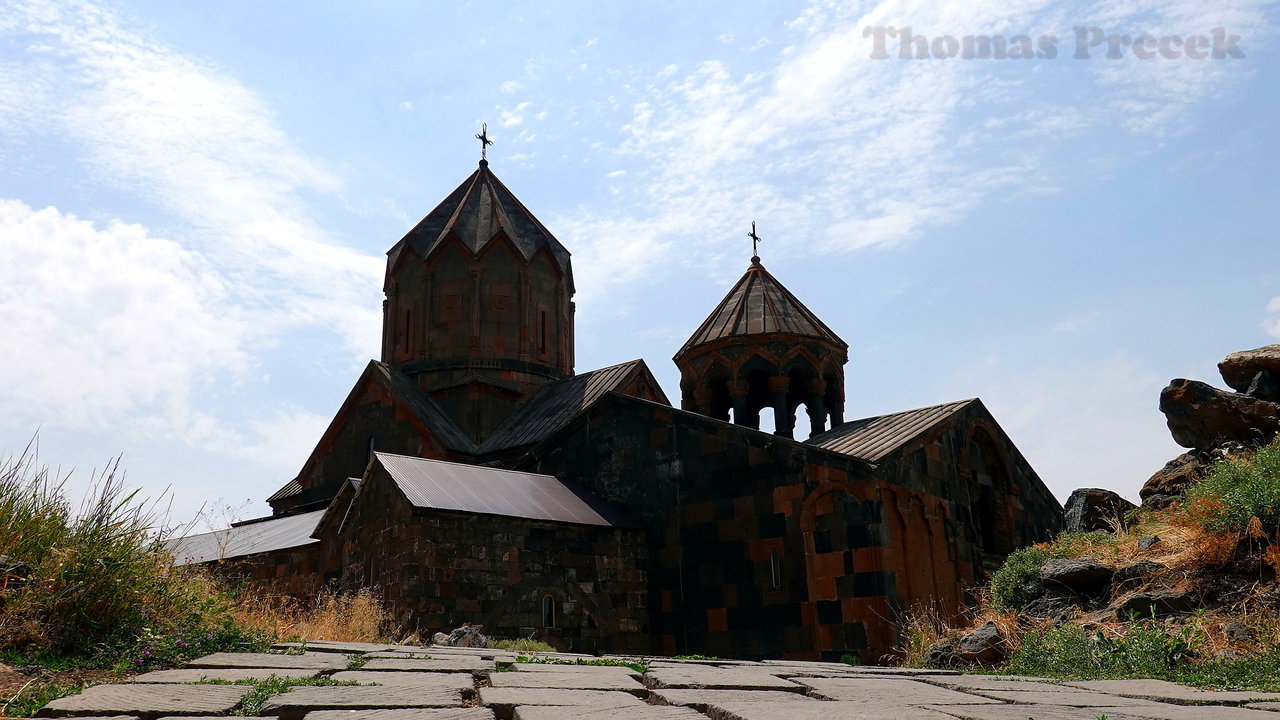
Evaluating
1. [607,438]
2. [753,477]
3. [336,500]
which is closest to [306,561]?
[336,500]

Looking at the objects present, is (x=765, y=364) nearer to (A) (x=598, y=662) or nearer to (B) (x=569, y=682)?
(A) (x=598, y=662)

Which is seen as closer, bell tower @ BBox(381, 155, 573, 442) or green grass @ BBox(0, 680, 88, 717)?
green grass @ BBox(0, 680, 88, 717)

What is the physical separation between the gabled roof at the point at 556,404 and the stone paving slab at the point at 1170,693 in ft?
37.5

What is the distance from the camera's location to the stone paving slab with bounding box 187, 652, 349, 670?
184 inches

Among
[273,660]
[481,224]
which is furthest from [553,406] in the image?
[273,660]

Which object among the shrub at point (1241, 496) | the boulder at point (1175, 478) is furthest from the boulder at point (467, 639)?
the boulder at point (1175, 478)

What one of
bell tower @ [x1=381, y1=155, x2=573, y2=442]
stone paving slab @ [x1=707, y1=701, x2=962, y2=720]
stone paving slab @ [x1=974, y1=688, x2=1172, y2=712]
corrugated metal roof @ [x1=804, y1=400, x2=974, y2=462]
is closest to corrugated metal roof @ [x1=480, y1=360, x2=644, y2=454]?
bell tower @ [x1=381, y1=155, x2=573, y2=442]

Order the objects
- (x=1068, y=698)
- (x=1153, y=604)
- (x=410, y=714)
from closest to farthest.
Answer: (x=410, y=714) < (x=1068, y=698) < (x=1153, y=604)

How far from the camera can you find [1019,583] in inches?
329

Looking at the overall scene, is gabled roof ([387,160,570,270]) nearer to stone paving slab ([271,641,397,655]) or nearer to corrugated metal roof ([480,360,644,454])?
corrugated metal roof ([480,360,644,454])

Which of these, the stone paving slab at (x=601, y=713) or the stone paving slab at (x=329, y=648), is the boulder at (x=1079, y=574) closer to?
the stone paving slab at (x=329, y=648)

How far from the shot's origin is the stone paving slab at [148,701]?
3252mm

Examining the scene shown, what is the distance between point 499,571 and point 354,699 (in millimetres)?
7992

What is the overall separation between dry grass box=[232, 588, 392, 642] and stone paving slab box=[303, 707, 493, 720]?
10.6 ft
